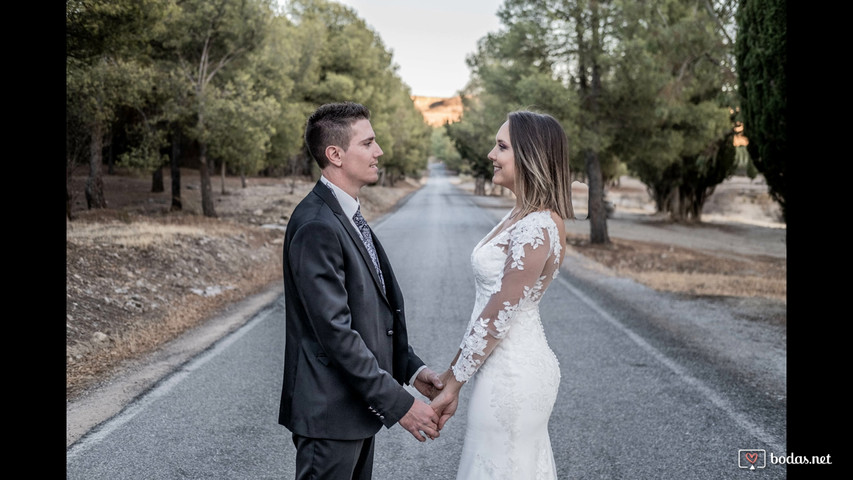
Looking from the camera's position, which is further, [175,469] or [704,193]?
[704,193]

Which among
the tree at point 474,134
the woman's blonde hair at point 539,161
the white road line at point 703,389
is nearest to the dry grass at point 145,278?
the woman's blonde hair at point 539,161

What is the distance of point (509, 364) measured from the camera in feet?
9.86

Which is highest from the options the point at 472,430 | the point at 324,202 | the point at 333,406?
the point at 324,202

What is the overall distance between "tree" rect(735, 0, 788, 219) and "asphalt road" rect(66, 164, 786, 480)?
7.77 feet

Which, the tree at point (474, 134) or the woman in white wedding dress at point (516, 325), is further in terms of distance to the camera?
the tree at point (474, 134)

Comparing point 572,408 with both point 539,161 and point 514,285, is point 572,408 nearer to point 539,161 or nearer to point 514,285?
point 514,285

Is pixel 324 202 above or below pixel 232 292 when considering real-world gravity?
above

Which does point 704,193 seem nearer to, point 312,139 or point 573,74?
point 573,74

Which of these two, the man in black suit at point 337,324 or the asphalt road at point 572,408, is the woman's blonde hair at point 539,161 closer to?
the man in black suit at point 337,324

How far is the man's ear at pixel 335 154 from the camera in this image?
291 centimetres

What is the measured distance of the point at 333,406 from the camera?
271cm

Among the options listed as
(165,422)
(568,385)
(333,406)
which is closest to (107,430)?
(165,422)

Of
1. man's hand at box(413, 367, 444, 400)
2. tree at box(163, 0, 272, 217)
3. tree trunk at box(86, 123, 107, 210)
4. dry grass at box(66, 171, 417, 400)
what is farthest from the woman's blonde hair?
tree trunk at box(86, 123, 107, 210)

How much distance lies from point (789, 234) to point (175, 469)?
5856 millimetres
